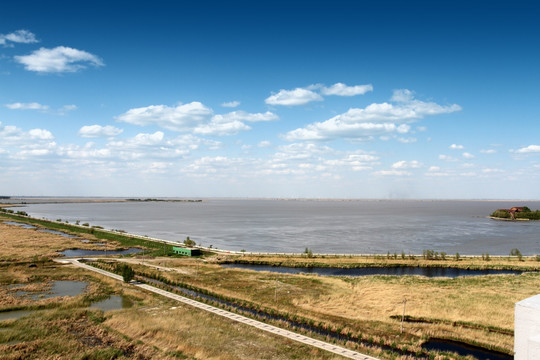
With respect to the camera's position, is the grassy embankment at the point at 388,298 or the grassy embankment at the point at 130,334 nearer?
the grassy embankment at the point at 130,334

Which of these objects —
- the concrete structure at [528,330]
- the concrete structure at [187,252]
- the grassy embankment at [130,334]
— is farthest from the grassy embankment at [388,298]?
the concrete structure at [187,252]

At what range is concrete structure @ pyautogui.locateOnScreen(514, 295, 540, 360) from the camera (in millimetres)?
25078

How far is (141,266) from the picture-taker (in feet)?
218

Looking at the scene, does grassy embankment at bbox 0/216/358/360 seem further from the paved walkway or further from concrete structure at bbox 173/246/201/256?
concrete structure at bbox 173/246/201/256

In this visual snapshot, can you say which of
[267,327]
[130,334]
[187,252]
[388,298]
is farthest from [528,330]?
[187,252]

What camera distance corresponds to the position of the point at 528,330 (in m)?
25.9

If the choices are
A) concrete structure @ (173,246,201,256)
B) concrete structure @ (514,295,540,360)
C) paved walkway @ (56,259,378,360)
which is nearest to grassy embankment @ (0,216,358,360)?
paved walkway @ (56,259,378,360)

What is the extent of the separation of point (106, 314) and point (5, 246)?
6397cm

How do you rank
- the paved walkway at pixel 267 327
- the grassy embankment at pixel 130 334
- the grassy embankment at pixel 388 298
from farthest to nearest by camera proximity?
the grassy embankment at pixel 388 298
the paved walkway at pixel 267 327
the grassy embankment at pixel 130 334

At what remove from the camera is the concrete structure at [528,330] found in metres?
25.1

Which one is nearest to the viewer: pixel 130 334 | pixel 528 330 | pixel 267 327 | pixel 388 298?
A: pixel 528 330

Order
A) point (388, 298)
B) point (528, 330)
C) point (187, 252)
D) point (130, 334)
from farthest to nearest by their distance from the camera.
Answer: point (187, 252) → point (388, 298) → point (130, 334) → point (528, 330)

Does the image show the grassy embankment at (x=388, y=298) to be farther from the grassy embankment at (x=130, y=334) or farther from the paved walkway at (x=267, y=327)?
the paved walkway at (x=267, y=327)

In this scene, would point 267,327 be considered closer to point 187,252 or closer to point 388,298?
point 388,298
